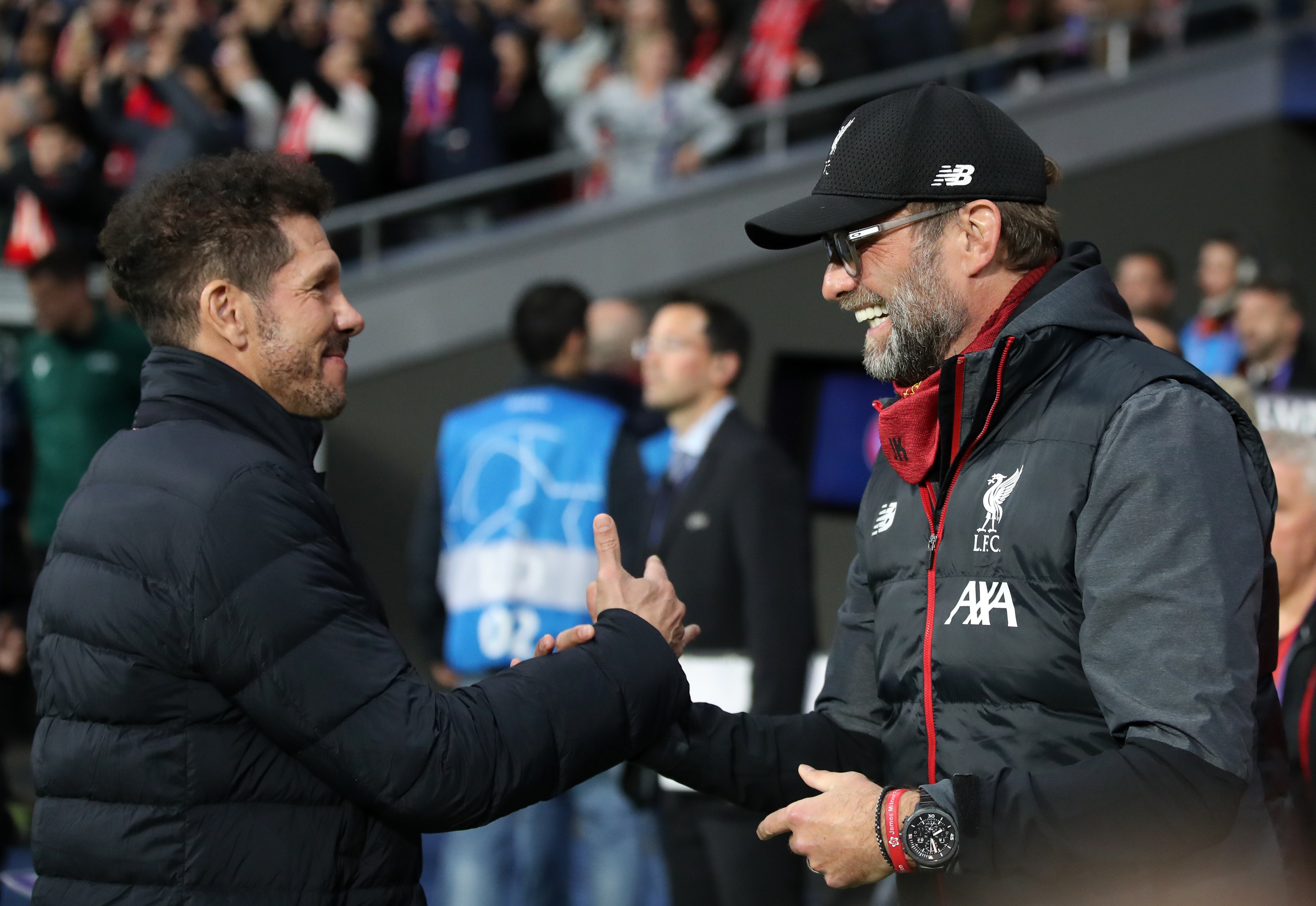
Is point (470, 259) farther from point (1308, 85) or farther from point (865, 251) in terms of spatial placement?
point (865, 251)

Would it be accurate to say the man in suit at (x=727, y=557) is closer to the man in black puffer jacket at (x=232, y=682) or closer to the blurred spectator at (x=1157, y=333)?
the blurred spectator at (x=1157, y=333)

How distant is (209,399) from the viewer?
2.56m

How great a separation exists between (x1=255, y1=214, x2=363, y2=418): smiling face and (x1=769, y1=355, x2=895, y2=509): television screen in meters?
4.52

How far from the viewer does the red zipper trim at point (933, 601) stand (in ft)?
8.05

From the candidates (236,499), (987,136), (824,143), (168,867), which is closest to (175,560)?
(236,499)

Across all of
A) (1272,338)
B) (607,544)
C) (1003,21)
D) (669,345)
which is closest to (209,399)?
(607,544)

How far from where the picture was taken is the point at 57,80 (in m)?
11.8

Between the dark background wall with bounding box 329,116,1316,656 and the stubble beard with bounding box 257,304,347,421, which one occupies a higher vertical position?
the stubble beard with bounding box 257,304,347,421

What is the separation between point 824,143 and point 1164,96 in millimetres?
3034

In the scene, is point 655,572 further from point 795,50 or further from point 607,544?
point 795,50

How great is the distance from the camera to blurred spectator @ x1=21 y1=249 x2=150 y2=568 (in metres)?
7.43

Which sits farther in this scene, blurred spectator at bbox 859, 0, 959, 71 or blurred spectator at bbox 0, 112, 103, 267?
blurred spectator at bbox 859, 0, 959, 71

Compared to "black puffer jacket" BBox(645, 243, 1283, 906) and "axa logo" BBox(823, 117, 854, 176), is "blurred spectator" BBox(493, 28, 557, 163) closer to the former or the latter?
"axa logo" BBox(823, 117, 854, 176)

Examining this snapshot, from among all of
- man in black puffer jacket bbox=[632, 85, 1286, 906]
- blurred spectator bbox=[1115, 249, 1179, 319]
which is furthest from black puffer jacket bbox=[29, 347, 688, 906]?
blurred spectator bbox=[1115, 249, 1179, 319]
